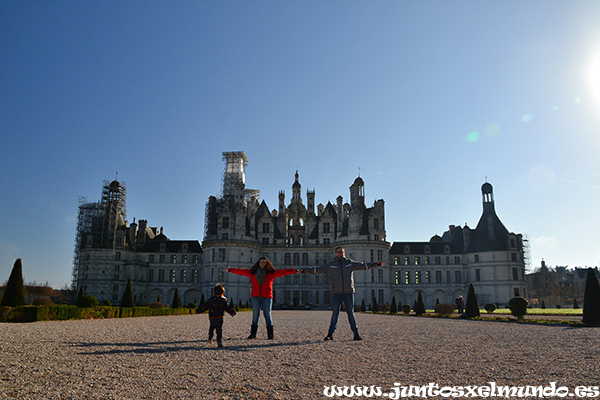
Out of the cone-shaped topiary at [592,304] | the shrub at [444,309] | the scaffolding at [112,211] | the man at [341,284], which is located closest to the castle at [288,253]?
the scaffolding at [112,211]

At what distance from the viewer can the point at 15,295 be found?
993 inches

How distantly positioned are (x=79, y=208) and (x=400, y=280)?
4830 centimetres

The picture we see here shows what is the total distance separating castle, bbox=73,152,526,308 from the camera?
204ft

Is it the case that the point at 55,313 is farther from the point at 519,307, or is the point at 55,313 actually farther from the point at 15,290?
the point at 519,307

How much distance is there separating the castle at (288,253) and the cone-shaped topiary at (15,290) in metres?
35.4

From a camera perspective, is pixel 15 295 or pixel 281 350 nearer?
pixel 281 350

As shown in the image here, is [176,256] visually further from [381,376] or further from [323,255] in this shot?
[381,376]

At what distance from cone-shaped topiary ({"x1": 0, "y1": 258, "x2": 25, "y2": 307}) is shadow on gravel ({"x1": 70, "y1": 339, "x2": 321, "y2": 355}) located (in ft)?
58.7

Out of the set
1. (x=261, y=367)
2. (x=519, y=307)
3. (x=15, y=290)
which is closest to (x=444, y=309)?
(x=519, y=307)

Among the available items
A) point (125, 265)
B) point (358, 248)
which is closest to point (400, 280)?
point (358, 248)

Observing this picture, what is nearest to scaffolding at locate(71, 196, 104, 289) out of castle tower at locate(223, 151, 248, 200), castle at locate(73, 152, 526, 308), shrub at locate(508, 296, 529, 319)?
castle at locate(73, 152, 526, 308)

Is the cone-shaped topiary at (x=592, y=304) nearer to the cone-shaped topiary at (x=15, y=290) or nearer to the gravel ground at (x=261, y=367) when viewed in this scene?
the gravel ground at (x=261, y=367)

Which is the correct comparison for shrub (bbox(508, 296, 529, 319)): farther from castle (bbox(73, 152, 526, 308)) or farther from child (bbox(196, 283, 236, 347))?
castle (bbox(73, 152, 526, 308))

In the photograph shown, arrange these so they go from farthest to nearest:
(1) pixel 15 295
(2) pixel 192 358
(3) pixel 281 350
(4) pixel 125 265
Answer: (4) pixel 125 265 < (1) pixel 15 295 < (3) pixel 281 350 < (2) pixel 192 358
